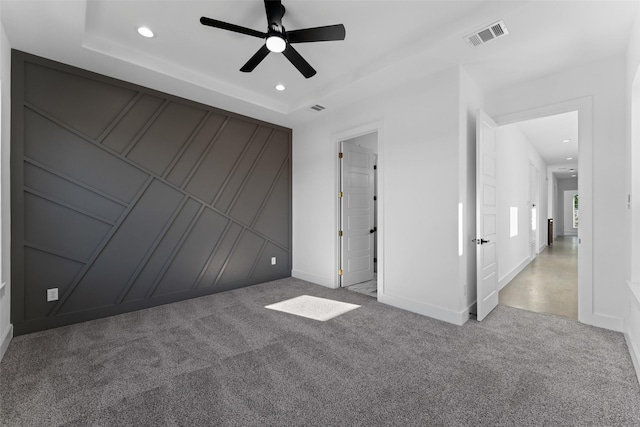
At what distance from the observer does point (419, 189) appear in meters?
3.32

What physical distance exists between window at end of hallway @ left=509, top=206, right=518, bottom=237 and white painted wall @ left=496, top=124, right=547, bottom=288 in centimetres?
9

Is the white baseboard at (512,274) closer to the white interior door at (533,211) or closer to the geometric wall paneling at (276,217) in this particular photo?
the white interior door at (533,211)

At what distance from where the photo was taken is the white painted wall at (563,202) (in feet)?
42.0

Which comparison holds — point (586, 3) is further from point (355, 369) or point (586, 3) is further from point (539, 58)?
point (355, 369)

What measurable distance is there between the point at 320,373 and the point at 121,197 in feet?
10.0

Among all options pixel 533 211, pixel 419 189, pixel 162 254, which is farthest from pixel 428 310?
pixel 533 211

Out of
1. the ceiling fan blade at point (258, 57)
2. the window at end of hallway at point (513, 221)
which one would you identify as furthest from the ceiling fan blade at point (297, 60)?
the window at end of hallway at point (513, 221)

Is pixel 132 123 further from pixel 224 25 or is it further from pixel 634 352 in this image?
pixel 634 352

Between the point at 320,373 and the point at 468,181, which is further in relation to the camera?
the point at 468,181

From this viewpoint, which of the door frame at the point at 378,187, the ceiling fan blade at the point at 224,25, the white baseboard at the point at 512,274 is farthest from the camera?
the white baseboard at the point at 512,274

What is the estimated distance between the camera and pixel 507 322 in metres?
3.01

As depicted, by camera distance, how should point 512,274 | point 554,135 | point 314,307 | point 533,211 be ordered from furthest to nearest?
point 533,211
point 554,135
point 512,274
point 314,307

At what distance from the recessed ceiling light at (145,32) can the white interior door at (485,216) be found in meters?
3.54

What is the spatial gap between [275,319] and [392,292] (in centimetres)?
153
